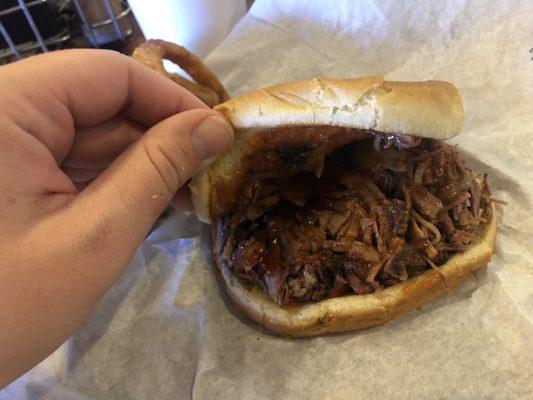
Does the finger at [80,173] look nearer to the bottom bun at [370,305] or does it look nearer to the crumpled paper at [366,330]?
the crumpled paper at [366,330]

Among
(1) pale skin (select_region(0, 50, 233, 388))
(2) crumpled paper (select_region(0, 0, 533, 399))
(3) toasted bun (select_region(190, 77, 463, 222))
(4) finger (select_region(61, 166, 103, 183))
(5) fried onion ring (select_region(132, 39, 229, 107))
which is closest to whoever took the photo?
(1) pale skin (select_region(0, 50, 233, 388))

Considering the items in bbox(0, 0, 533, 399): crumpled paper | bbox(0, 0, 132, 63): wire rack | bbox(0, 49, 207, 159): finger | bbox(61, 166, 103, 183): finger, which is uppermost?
bbox(0, 49, 207, 159): finger

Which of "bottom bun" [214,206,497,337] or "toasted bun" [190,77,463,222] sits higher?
"toasted bun" [190,77,463,222]

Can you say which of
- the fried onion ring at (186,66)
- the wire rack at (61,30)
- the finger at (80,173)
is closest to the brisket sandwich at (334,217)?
the finger at (80,173)

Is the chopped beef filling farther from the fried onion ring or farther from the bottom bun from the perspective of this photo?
the fried onion ring

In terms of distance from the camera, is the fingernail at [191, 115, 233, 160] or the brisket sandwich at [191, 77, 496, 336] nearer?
the fingernail at [191, 115, 233, 160]

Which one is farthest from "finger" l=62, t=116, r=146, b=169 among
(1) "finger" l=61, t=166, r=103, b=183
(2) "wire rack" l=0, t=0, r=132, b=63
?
(2) "wire rack" l=0, t=0, r=132, b=63

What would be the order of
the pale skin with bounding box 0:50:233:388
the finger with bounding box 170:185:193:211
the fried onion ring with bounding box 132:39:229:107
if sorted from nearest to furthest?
the pale skin with bounding box 0:50:233:388 < the finger with bounding box 170:185:193:211 < the fried onion ring with bounding box 132:39:229:107
